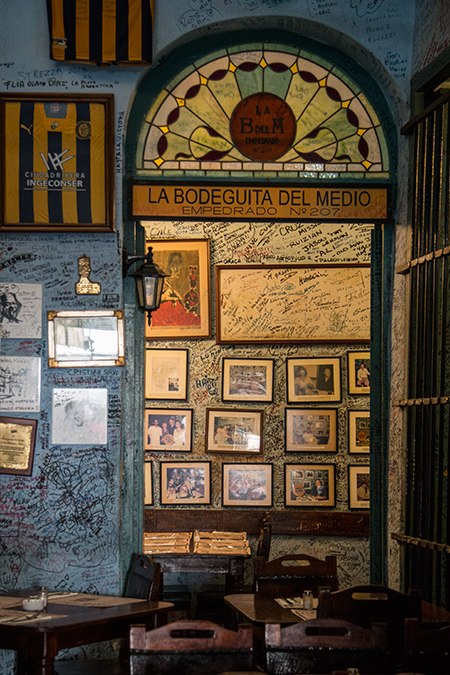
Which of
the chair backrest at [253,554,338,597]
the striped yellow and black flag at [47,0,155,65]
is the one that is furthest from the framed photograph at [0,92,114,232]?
the chair backrest at [253,554,338,597]

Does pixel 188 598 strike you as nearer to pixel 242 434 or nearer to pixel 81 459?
pixel 242 434

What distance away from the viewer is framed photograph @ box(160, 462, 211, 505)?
6922 millimetres

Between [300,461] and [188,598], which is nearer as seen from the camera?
[188,598]

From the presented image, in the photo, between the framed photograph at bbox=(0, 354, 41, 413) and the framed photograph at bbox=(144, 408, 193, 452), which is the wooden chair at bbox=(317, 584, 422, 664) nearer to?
the framed photograph at bbox=(0, 354, 41, 413)

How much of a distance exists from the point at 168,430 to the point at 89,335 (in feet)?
7.84

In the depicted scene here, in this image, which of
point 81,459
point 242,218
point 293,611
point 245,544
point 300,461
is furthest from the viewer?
point 300,461

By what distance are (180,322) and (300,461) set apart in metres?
1.77

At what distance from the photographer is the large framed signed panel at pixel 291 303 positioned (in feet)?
23.1

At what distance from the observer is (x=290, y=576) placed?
182 inches

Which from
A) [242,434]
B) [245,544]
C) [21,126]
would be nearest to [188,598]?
[245,544]

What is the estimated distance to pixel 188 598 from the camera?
20.5ft

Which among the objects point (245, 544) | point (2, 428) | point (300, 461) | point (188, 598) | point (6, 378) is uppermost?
point (6, 378)

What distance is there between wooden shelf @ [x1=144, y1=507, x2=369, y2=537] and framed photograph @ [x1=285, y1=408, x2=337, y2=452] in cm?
61

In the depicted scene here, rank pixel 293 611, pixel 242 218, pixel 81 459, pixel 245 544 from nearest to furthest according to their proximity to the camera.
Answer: pixel 293 611, pixel 81 459, pixel 242 218, pixel 245 544
